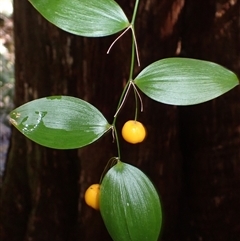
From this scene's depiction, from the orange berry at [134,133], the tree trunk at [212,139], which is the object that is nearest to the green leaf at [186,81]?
the orange berry at [134,133]

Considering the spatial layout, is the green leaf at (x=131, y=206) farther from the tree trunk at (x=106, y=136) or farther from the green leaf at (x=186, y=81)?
the tree trunk at (x=106, y=136)

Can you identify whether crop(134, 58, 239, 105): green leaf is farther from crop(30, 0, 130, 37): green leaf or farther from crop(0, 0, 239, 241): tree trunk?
crop(0, 0, 239, 241): tree trunk

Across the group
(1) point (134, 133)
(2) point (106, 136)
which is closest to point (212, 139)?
(2) point (106, 136)

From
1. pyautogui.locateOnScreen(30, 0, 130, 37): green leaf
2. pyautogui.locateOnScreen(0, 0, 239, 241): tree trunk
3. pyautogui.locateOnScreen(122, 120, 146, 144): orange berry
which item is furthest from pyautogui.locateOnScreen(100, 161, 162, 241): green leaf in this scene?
pyautogui.locateOnScreen(0, 0, 239, 241): tree trunk

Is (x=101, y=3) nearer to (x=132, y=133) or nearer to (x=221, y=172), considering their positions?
(x=132, y=133)

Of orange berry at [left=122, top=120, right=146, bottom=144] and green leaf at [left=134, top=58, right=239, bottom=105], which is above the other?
green leaf at [left=134, top=58, right=239, bottom=105]

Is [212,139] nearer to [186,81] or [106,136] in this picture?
[106,136]

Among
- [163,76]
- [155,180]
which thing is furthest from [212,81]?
[155,180]
